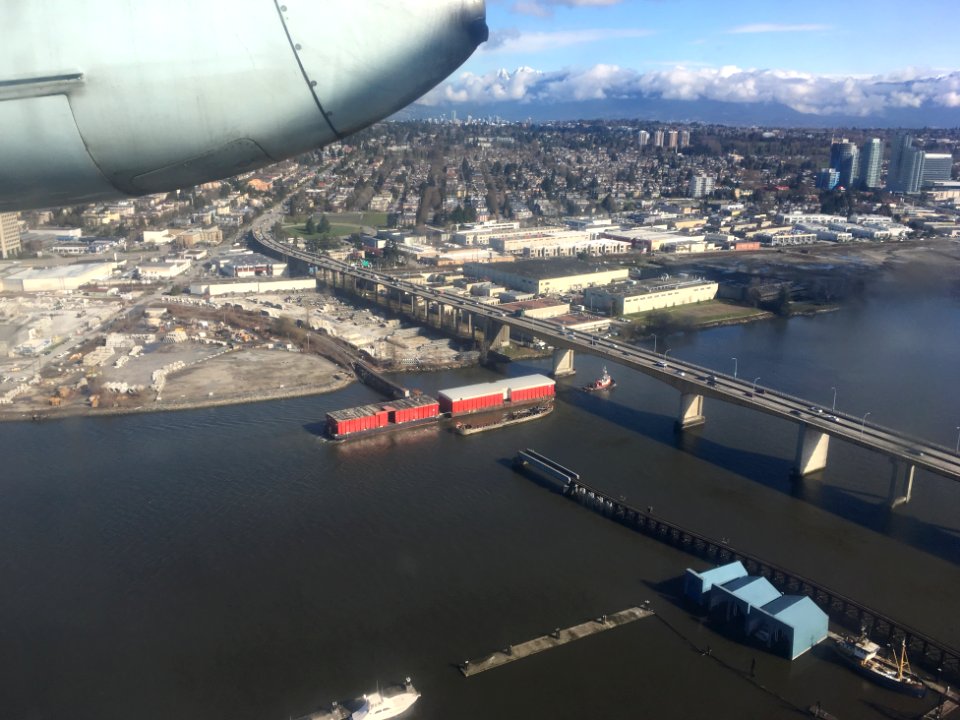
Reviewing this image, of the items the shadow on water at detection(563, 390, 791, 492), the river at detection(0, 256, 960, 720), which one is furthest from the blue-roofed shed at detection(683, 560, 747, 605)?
the shadow on water at detection(563, 390, 791, 492)

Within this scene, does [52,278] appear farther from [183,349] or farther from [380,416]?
[380,416]

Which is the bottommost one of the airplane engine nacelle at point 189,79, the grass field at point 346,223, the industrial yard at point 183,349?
the industrial yard at point 183,349

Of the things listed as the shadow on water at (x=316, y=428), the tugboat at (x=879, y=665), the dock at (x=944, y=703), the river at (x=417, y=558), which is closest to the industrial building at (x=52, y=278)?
the river at (x=417, y=558)

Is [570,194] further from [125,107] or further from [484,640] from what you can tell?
[125,107]

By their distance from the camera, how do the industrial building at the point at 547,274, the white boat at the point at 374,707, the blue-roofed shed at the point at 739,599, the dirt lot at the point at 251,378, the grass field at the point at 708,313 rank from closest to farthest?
1. the white boat at the point at 374,707
2. the blue-roofed shed at the point at 739,599
3. the dirt lot at the point at 251,378
4. the grass field at the point at 708,313
5. the industrial building at the point at 547,274

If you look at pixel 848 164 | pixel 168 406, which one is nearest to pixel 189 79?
pixel 168 406

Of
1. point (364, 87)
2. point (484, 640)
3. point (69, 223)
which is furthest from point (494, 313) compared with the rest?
point (69, 223)

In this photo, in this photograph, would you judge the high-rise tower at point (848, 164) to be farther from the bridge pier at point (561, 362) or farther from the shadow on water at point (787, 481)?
the shadow on water at point (787, 481)
